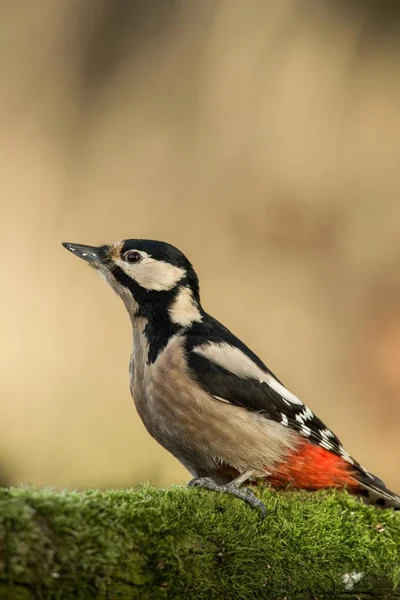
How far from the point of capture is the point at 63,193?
5887 millimetres

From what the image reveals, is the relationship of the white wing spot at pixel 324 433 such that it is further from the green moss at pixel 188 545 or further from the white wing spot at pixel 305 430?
the green moss at pixel 188 545

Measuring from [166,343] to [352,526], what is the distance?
0.85 metres

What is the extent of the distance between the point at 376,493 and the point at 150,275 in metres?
1.07

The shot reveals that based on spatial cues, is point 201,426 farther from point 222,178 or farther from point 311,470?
point 222,178

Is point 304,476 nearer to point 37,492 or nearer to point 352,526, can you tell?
point 352,526

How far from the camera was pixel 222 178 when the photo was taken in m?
5.95

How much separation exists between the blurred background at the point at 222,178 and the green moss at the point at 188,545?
10.2 ft

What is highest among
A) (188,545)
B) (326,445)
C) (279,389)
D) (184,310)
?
(184,310)

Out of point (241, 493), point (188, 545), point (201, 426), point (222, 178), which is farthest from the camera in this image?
point (222, 178)

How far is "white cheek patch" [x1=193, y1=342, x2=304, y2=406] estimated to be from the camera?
271cm

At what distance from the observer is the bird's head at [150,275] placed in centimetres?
297

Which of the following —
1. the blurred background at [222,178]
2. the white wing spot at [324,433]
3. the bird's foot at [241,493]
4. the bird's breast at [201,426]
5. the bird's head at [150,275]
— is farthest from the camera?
the blurred background at [222,178]

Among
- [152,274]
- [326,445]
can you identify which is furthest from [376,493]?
[152,274]

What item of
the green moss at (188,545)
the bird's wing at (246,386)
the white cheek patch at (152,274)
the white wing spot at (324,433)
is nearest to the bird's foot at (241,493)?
the green moss at (188,545)
